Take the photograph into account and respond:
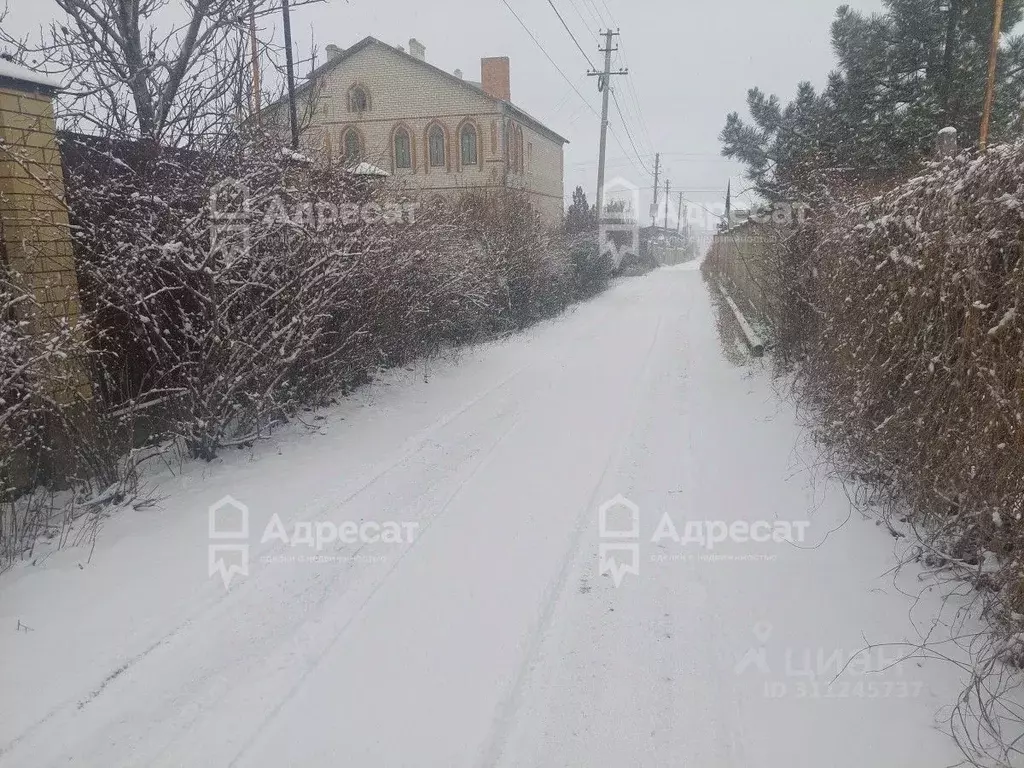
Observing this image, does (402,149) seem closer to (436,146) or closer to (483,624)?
(436,146)

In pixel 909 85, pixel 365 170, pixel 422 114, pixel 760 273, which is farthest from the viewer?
pixel 422 114

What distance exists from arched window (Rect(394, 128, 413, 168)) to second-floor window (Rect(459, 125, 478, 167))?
2349 millimetres

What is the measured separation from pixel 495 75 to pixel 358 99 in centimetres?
614

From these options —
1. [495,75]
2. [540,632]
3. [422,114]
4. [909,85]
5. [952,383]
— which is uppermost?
[495,75]

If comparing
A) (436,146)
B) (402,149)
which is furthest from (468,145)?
(402,149)

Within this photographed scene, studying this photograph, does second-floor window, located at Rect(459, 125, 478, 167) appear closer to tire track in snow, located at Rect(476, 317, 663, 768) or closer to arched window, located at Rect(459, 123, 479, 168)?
arched window, located at Rect(459, 123, 479, 168)

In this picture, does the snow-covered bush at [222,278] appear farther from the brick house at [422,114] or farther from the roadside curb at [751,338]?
the brick house at [422,114]

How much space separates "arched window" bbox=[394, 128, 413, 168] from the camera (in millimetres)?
27625

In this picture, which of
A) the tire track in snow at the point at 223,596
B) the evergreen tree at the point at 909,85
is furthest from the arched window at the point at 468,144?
the tire track in snow at the point at 223,596

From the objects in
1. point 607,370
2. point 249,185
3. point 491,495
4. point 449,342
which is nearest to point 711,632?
point 491,495

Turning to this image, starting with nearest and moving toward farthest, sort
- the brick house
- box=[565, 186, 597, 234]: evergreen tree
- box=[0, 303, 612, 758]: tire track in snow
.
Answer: box=[0, 303, 612, 758]: tire track in snow < box=[565, 186, 597, 234]: evergreen tree < the brick house

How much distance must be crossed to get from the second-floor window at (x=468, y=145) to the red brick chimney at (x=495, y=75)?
2516 mm

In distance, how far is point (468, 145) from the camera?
27422mm

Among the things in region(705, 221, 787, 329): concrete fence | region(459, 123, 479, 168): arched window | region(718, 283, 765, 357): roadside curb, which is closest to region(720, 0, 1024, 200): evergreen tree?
region(705, 221, 787, 329): concrete fence
